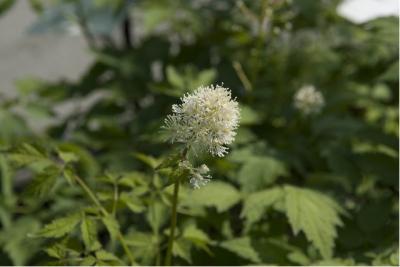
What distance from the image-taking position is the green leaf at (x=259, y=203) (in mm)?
1368

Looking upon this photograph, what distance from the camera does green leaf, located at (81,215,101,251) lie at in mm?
1095

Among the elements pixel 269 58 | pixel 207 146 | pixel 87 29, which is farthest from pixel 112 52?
pixel 207 146

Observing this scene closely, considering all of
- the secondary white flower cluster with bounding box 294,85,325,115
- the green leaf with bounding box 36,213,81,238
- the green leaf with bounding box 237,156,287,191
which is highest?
the secondary white flower cluster with bounding box 294,85,325,115

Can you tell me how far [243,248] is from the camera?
4.48 ft

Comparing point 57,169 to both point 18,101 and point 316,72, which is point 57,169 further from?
point 316,72

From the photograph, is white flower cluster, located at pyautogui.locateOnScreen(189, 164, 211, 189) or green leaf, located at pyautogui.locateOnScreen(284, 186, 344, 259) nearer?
white flower cluster, located at pyautogui.locateOnScreen(189, 164, 211, 189)

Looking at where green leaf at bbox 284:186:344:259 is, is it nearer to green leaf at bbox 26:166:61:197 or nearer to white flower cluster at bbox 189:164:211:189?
white flower cluster at bbox 189:164:211:189

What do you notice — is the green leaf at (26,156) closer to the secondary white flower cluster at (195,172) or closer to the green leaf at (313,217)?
the secondary white flower cluster at (195,172)

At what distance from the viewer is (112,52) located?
2.27 meters

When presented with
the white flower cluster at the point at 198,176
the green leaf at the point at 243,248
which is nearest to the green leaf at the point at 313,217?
the green leaf at the point at 243,248

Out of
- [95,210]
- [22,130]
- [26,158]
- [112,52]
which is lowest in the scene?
[95,210]

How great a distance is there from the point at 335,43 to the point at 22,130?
121 centimetres

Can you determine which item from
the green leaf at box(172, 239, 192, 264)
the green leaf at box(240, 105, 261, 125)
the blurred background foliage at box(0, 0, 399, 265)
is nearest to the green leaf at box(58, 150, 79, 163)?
the blurred background foliage at box(0, 0, 399, 265)

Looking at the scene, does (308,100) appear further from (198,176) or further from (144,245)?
(198,176)
